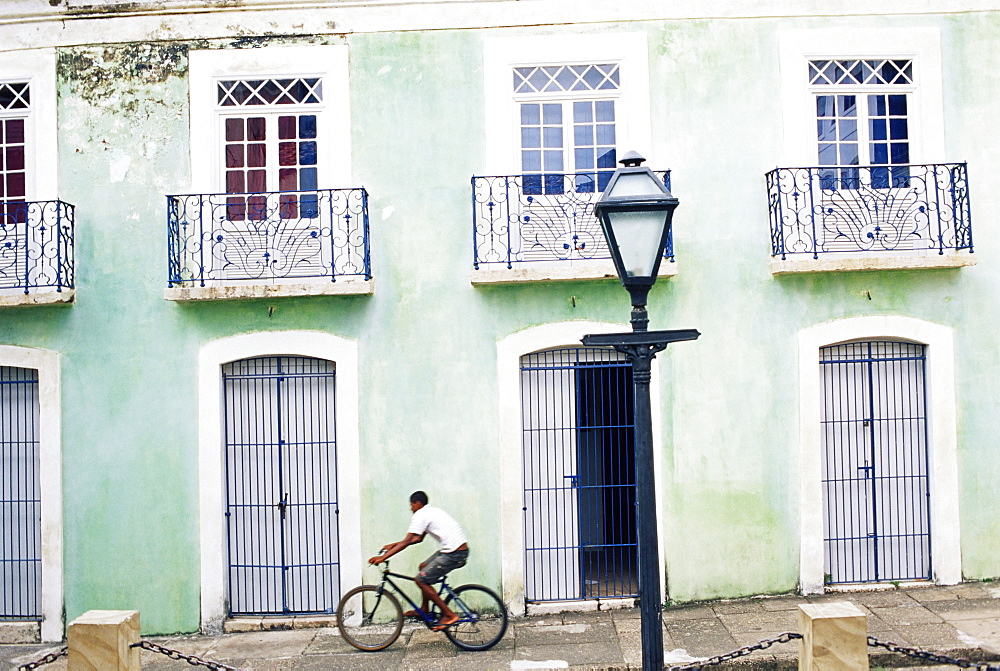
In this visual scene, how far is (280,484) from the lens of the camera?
356 inches

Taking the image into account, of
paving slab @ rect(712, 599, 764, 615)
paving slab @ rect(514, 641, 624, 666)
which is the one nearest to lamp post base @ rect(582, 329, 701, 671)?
paving slab @ rect(514, 641, 624, 666)

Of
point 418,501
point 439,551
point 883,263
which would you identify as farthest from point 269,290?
point 883,263

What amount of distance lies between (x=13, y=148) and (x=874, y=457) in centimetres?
927

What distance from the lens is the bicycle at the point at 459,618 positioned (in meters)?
7.93

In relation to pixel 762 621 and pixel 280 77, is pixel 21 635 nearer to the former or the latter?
pixel 280 77

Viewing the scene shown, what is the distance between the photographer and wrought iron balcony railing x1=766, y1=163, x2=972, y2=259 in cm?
880

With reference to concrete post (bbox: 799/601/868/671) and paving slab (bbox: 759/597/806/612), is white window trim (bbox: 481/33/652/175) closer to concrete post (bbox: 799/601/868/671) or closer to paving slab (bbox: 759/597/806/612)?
paving slab (bbox: 759/597/806/612)

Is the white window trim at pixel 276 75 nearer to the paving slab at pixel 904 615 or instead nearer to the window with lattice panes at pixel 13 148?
the window with lattice panes at pixel 13 148

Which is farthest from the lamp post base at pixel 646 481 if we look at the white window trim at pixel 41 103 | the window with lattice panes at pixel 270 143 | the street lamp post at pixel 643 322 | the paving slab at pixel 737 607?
the white window trim at pixel 41 103

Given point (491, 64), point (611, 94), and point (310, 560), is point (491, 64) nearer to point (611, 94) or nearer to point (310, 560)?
point (611, 94)

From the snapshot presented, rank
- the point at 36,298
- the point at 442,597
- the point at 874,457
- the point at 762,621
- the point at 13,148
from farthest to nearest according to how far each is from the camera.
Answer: the point at 13,148, the point at 874,457, the point at 36,298, the point at 762,621, the point at 442,597

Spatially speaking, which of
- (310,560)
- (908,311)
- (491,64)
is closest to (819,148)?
(908,311)

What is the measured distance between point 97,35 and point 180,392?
368 centimetres

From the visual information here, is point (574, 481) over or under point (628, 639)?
over
